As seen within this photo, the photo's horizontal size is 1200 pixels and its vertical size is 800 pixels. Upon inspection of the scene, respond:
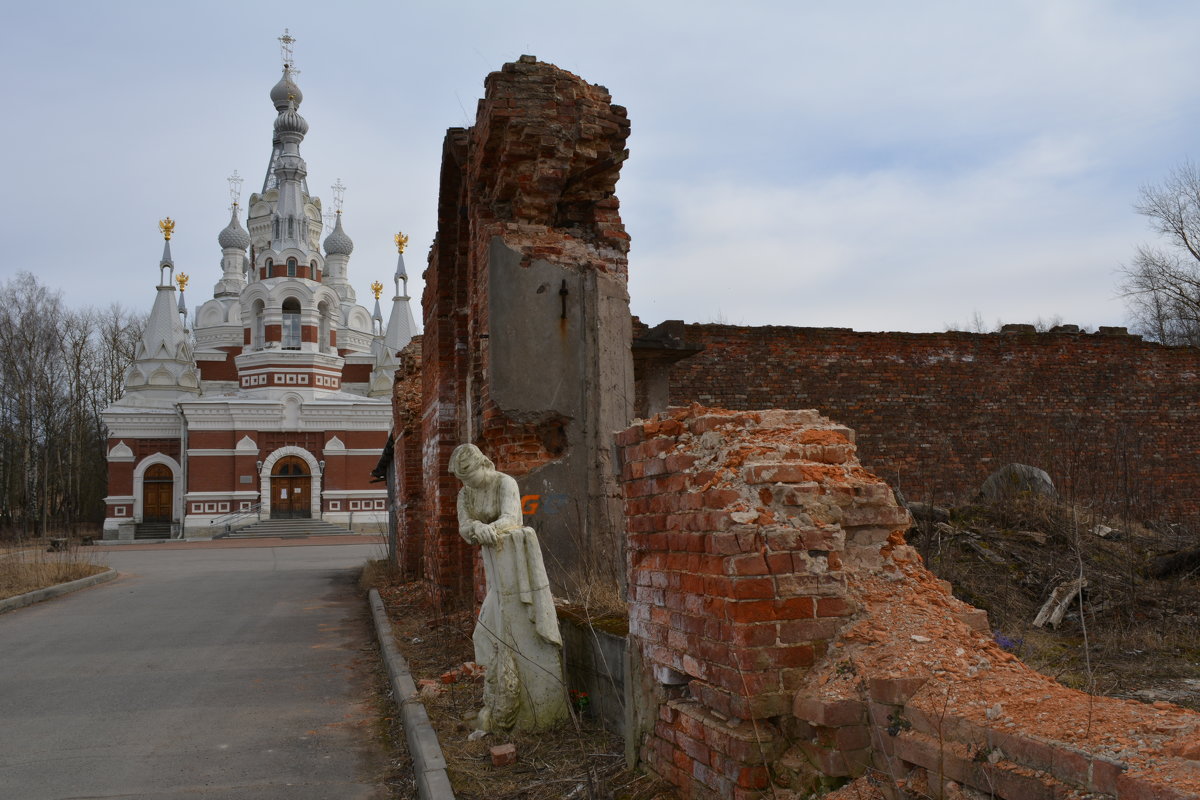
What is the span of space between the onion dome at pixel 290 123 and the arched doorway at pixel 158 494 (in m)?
19.6

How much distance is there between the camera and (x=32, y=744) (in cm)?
590

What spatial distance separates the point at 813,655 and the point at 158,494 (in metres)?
41.2

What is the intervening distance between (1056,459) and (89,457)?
46524 mm

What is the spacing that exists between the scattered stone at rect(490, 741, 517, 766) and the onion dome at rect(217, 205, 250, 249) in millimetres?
55912

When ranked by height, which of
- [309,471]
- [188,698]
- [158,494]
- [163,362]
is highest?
[163,362]

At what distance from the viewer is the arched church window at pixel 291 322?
139ft

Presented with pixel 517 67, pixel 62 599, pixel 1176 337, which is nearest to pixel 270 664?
pixel 517 67

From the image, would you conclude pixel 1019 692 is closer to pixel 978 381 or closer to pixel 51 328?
pixel 978 381

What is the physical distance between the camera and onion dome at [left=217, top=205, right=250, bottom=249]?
55.1 meters

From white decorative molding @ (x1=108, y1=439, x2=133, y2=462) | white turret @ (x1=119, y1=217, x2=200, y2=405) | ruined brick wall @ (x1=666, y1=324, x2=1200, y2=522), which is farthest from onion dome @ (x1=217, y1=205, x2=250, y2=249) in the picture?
ruined brick wall @ (x1=666, y1=324, x2=1200, y2=522)

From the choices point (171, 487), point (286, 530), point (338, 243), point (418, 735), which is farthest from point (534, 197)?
point (338, 243)

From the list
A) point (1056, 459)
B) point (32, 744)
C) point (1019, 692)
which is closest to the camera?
point (1019, 692)

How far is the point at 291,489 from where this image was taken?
127 ft

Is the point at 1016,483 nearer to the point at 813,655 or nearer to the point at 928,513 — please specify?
the point at 928,513
